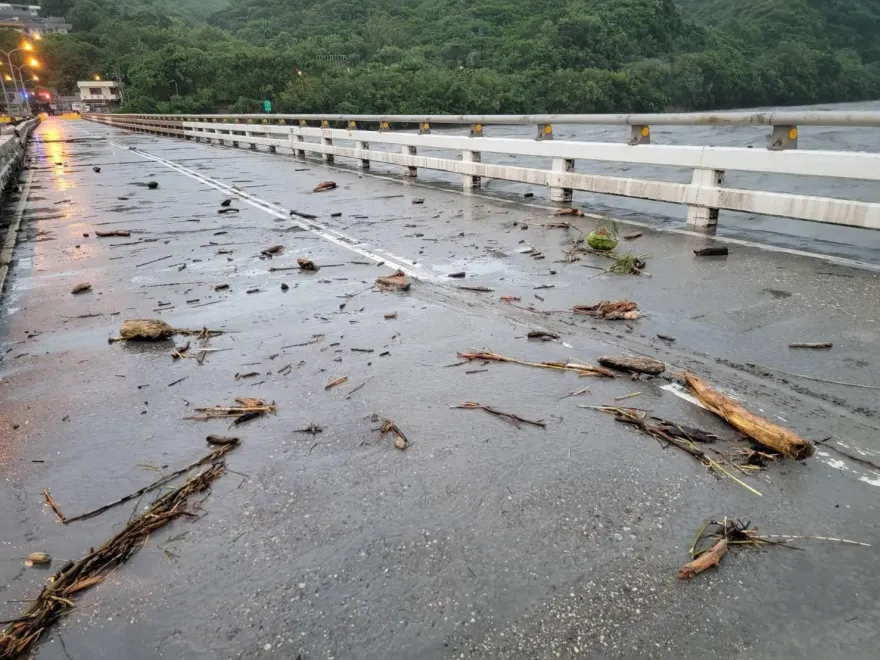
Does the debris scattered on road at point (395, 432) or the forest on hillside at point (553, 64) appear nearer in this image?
the debris scattered on road at point (395, 432)

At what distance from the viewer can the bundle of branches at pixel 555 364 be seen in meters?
4.62

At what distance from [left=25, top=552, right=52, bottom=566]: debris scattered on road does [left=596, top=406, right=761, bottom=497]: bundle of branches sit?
2.96 m

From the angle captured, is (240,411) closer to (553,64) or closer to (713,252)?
(713,252)

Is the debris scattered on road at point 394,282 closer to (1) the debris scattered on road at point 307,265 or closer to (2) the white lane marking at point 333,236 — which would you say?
(2) the white lane marking at point 333,236

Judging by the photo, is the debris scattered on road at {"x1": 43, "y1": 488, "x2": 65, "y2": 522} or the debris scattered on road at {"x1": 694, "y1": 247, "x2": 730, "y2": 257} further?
the debris scattered on road at {"x1": 694, "y1": 247, "x2": 730, "y2": 257}

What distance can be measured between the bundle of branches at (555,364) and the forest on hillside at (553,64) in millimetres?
74408

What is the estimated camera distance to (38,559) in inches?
115

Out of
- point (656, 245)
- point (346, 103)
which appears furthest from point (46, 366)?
point (346, 103)

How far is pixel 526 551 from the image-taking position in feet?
9.36

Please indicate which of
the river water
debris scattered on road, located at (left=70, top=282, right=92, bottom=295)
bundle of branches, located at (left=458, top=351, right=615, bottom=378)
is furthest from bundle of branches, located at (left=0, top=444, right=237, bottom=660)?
the river water

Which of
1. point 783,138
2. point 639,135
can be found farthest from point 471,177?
point 783,138

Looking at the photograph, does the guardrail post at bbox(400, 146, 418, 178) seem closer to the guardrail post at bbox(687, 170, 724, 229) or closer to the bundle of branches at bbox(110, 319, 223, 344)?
the guardrail post at bbox(687, 170, 724, 229)

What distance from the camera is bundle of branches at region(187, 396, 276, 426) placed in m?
4.20

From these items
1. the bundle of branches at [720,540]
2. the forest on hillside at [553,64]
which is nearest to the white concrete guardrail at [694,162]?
the bundle of branches at [720,540]
